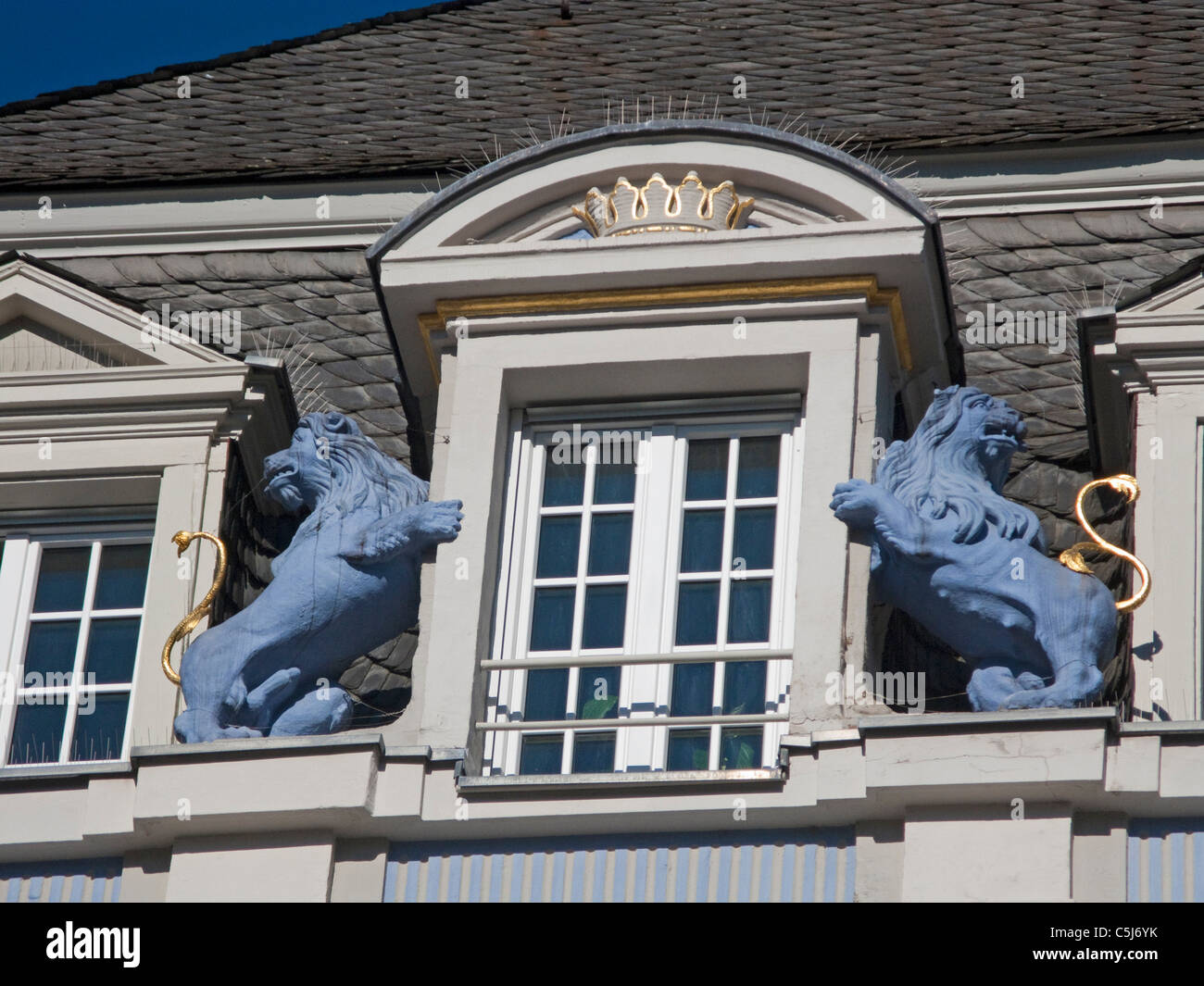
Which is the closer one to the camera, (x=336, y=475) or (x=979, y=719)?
(x=979, y=719)

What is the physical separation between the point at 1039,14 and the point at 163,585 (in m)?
5.63

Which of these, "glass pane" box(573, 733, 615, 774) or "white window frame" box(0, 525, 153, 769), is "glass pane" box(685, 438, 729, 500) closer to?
"glass pane" box(573, 733, 615, 774)

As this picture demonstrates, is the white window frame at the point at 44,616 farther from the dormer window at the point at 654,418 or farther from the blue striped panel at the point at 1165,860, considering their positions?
the blue striped panel at the point at 1165,860

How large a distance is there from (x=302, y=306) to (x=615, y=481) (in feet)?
7.92

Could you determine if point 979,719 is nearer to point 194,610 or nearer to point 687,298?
point 687,298

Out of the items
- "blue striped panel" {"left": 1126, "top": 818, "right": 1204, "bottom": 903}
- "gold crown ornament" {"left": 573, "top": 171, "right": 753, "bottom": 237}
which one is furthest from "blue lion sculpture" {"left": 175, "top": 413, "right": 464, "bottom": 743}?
"blue striped panel" {"left": 1126, "top": 818, "right": 1204, "bottom": 903}

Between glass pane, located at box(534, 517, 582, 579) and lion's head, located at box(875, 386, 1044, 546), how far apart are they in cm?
122

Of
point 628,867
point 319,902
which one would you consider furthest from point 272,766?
point 628,867

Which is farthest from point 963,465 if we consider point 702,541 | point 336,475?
point 336,475

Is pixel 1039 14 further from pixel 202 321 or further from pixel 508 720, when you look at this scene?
pixel 508 720

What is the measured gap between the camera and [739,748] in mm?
11672

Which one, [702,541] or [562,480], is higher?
[562,480]

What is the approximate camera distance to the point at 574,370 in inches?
492

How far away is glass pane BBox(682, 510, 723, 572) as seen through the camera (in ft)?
39.6
